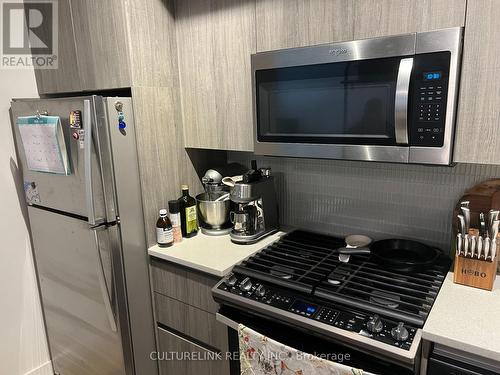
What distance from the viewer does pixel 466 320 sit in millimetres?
1136

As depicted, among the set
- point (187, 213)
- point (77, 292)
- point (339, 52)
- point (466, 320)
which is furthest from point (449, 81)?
point (77, 292)

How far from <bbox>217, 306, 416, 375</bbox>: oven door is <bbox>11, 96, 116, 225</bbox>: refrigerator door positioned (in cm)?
72

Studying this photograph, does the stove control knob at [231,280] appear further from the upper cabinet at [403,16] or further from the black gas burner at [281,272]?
the upper cabinet at [403,16]

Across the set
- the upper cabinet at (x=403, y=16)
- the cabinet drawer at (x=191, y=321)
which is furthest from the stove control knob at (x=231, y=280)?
the upper cabinet at (x=403, y=16)

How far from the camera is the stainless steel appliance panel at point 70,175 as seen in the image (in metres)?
1.58

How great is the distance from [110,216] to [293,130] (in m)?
0.90

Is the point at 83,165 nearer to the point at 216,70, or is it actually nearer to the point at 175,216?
the point at 175,216

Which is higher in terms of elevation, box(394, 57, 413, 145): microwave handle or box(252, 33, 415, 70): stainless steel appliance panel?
box(252, 33, 415, 70): stainless steel appliance panel

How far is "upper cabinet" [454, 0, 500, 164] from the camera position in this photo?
1100mm

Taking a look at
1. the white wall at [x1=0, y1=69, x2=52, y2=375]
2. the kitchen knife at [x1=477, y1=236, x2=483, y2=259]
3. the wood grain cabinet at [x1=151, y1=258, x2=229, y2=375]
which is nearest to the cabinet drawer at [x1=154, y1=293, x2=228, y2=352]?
the wood grain cabinet at [x1=151, y1=258, x2=229, y2=375]

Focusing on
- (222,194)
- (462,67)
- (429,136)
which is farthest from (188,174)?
(462,67)

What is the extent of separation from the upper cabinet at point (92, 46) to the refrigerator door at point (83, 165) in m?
0.20

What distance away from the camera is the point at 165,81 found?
5.87 feet

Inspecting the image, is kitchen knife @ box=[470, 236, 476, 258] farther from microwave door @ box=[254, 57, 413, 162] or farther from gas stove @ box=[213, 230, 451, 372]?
microwave door @ box=[254, 57, 413, 162]
